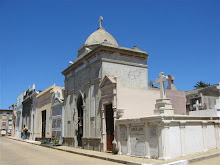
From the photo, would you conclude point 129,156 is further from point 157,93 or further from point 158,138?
point 157,93

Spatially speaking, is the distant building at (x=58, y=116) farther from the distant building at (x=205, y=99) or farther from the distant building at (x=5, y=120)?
the distant building at (x=5, y=120)

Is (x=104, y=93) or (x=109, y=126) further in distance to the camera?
(x=104, y=93)

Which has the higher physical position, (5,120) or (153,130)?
(153,130)

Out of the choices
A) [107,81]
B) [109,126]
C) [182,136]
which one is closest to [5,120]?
[109,126]

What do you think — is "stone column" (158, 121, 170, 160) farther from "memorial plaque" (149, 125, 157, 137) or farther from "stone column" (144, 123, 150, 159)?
"stone column" (144, 123, 150, 159)

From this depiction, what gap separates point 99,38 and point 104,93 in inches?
222

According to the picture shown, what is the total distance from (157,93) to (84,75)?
508 cm

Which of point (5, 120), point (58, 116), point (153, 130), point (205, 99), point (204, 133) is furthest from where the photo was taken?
point (5, 120)

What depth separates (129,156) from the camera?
9961mm

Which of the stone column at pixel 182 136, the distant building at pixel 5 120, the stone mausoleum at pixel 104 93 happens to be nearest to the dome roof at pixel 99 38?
the stone mausoleum at pixel 104 93

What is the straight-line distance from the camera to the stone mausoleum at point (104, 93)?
1199 centimetres

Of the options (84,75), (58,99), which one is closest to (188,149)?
(84,75)

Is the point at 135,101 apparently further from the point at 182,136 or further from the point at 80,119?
the point at 80,119

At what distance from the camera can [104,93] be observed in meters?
12.7
